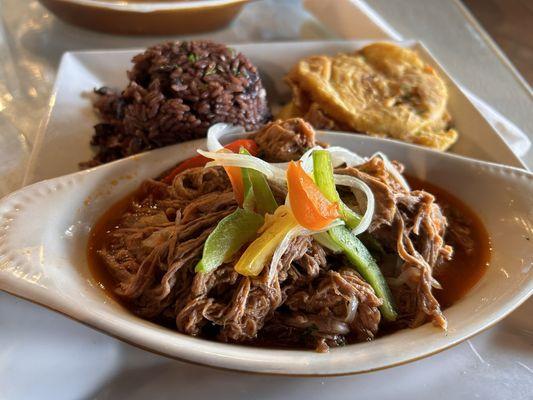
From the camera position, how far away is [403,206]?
6.66ft

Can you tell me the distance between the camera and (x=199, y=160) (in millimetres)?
2316

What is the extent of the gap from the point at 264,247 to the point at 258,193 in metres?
0.24

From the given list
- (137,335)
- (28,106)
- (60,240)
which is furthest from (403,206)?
(28,106)

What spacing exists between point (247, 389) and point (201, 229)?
22.1 inches

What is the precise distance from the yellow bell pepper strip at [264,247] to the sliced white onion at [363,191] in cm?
26

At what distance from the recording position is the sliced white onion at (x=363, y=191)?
6.12ft

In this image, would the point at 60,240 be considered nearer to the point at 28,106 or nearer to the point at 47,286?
the point at 47,286

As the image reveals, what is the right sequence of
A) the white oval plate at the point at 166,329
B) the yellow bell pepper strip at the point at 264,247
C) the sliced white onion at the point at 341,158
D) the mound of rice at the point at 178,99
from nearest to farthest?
the white oval plate at the point at 166,329
the yellow bell pepper strip at the point at 264,247
the sliced white onion at the point at 341,158
the mound of rice at the point at 178,99

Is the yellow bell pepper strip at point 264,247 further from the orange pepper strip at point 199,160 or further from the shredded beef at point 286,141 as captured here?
the orange pepper strip at point 199,160

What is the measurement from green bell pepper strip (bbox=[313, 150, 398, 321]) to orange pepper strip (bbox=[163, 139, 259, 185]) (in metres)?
0.42

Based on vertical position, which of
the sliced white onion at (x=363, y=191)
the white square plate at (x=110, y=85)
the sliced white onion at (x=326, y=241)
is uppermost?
the sliced white onion at (x=363, y=191)

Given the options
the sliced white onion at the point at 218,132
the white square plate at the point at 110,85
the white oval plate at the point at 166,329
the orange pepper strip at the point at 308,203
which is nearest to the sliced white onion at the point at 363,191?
the orange pepper strip at the point at 308,203

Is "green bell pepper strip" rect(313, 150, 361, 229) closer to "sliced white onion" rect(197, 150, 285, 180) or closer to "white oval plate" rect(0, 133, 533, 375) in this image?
"sliced white onion" rect(197, 150, 285, 180)

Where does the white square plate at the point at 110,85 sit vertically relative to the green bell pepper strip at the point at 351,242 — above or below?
below
